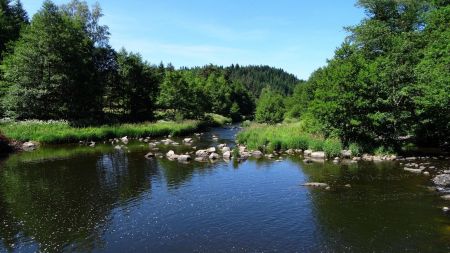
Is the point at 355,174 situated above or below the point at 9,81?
below

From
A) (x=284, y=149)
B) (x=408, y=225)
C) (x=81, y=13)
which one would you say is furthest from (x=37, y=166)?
(x=81, y=13)

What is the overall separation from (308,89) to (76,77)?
50980 millimetres

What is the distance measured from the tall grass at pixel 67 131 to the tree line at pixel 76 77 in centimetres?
469

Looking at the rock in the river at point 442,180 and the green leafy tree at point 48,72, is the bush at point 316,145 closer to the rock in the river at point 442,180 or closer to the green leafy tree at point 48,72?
the rock in the river at point 442,180

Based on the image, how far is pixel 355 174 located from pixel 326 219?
11848 mm

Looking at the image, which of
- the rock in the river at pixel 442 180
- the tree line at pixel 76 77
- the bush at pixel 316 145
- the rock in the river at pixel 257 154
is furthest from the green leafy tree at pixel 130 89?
the rock in the river at pixel 442 180

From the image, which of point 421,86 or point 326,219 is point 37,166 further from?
point 421,86

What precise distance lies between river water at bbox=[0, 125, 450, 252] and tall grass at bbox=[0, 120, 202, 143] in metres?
15.1

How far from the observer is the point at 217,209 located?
22141 mm

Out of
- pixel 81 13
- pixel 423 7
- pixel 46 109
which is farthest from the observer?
pixel 81 13

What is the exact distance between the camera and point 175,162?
122ft

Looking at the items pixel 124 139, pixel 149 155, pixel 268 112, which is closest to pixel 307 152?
pixel 149 155

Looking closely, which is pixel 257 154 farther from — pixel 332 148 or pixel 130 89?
pixel 130 89

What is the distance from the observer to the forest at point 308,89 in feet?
131
